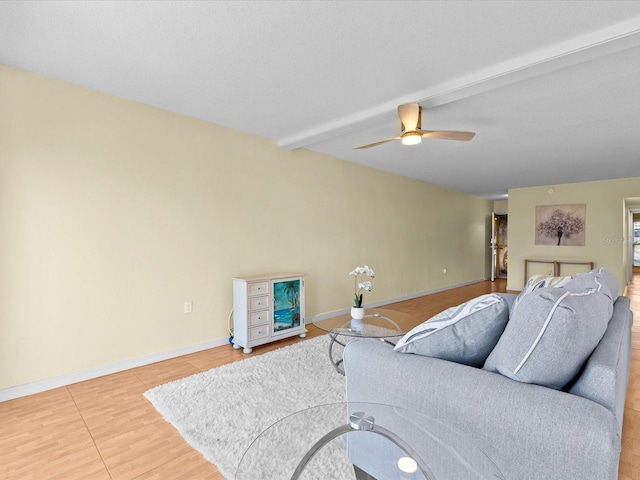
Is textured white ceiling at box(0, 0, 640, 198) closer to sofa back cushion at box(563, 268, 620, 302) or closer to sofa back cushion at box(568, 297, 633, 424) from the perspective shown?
sofa back cushion at box(563, 268, 620, 302)

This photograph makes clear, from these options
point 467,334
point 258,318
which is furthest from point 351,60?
point 258,318

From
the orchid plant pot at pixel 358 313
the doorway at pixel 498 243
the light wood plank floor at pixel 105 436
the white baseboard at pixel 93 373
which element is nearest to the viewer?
the light wood plank floor at pixel 105 436

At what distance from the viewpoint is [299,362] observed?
316 cm

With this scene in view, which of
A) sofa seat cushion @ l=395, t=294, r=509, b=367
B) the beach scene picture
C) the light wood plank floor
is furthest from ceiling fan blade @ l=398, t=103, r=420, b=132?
the light wood plank floor

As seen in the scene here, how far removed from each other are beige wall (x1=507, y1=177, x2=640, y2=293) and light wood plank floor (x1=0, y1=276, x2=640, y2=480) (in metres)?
4.86

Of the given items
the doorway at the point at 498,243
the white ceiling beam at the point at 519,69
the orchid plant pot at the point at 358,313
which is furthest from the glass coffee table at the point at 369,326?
the doorway at the point at 498,243

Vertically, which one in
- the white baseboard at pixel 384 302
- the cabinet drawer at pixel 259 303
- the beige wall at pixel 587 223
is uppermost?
the beige wall at pixel 587 223

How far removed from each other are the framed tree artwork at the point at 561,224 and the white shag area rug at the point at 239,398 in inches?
261

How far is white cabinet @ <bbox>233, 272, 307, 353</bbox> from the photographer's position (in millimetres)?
3553

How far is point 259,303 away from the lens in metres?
3.66

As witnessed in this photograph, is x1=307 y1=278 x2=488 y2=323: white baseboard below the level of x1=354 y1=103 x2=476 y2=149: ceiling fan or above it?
below

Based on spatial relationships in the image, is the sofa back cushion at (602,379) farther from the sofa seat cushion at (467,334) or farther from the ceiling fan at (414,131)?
the ceiling fan at (414,131)

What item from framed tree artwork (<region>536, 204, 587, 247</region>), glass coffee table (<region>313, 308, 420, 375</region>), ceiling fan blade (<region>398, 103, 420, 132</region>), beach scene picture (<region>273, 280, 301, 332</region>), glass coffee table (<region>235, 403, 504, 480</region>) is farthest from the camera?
framed tree artwork (<region>536, 204, 587, 247</region>)

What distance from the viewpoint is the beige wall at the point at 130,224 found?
102 inches
